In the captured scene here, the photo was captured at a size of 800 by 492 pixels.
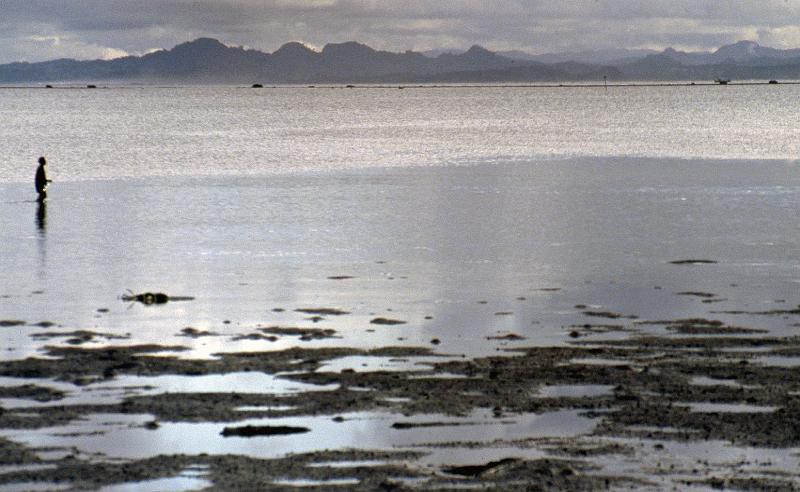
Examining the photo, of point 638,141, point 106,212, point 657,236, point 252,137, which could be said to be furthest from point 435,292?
point 252,137

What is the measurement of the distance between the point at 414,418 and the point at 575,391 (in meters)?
2.79

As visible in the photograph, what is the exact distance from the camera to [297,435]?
15812 mm

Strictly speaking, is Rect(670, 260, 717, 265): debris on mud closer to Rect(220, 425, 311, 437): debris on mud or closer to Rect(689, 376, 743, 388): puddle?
Rect(689, 376, 743, 388): puddle

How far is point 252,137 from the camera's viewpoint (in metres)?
126

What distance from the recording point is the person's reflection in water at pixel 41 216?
4406 cm

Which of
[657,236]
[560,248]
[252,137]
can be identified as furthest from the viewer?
[252,137]

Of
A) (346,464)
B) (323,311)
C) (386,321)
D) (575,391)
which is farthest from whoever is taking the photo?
(323,311)

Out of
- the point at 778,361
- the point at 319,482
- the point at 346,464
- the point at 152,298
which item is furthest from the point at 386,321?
the point at 319,482

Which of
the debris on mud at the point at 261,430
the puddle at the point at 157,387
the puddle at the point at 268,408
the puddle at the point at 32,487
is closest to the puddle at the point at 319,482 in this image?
the debris on mud at the point at 261,430

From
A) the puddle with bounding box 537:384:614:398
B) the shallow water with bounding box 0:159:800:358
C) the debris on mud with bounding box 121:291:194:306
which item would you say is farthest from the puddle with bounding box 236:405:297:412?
the debris on mud with bounding box 121:291:194:306

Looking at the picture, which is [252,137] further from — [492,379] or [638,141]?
[492,379]

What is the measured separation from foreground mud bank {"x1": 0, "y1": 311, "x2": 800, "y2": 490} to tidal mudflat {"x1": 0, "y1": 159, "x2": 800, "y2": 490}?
48mm

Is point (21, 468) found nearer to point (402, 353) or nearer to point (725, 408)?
point (402, 353)

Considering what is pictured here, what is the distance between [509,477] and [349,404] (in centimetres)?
398
